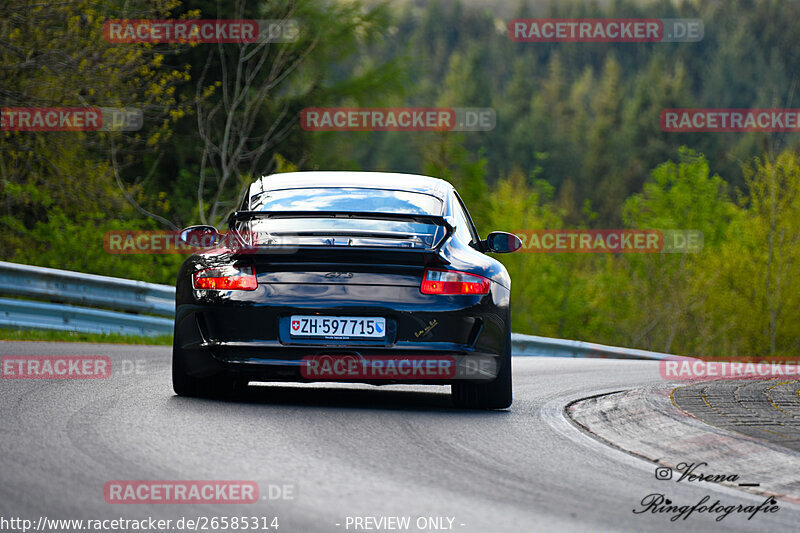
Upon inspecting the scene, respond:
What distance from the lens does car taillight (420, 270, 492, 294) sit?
7.24m

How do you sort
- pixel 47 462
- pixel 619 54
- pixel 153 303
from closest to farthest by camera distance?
pixel 47 462 < pixel 153 303 < pixel 619 54

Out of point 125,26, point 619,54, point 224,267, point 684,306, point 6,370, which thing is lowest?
point 684,306

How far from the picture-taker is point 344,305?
7.16 m

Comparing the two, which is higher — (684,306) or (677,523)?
(677,523)

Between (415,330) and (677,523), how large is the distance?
2.87m

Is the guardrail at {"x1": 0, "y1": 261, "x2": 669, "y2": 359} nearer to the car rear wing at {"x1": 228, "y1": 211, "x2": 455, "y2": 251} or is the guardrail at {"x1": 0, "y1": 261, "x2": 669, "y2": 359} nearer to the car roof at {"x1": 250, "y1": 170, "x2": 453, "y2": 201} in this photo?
the car roof at {"x1": 250, "y1": 170, "x2": 453, "y2": 201}

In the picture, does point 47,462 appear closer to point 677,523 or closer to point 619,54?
point 677,523

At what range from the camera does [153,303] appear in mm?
14234

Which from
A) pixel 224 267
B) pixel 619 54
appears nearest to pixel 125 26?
pixel 224 267
